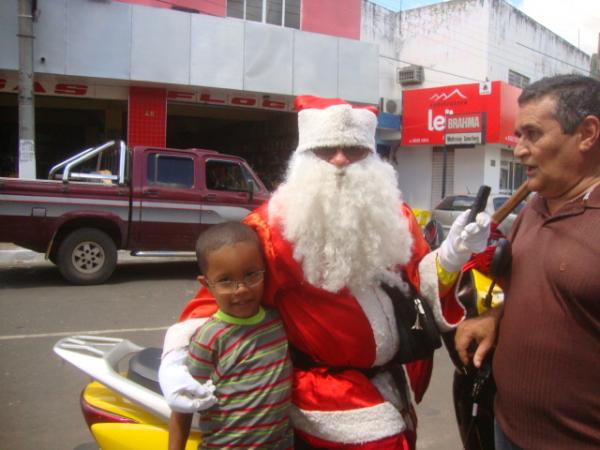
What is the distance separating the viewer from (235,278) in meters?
1.71

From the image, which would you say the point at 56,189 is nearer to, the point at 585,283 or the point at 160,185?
the point at 160,185

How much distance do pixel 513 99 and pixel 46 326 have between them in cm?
1515

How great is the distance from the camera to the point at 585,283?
1443mm

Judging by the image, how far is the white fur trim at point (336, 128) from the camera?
76.2 inches

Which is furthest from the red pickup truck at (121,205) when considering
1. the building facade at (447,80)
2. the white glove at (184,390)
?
the building facade at (447,80)

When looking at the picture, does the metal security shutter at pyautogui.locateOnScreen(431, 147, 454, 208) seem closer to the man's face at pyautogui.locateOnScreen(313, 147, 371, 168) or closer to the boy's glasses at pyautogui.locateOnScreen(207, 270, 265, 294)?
the man's face at pyautogui.locateOnScreen(313, 147, 371, 168)

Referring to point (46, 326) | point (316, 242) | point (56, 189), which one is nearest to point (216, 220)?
point (56, 189)

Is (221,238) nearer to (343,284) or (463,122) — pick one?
(343,284)

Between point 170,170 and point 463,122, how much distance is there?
442 inches

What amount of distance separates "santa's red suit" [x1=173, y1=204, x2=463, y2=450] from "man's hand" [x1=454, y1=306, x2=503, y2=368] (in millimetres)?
65

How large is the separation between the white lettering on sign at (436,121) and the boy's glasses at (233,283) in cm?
1640

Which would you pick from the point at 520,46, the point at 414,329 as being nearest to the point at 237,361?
the point at 414,329

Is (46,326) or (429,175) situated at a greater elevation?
(429,175)

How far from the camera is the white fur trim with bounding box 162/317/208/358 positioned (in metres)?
1.73
